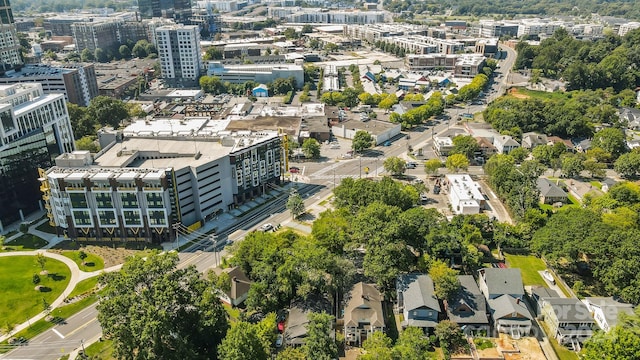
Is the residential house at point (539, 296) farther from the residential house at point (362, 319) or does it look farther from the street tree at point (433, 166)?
the street tree at point (433, 166)

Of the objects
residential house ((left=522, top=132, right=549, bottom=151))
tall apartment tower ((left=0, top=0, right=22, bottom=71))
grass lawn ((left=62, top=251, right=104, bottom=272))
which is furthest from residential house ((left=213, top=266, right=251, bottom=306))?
tall apartment tower ((left=0, top=0, right=22, bottom=71))

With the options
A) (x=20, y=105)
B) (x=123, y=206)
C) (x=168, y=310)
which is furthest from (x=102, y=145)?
(x=168, y=310)

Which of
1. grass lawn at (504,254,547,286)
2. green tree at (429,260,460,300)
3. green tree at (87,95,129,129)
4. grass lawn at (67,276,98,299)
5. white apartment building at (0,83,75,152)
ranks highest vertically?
white apartment building at (0,83,75,152)

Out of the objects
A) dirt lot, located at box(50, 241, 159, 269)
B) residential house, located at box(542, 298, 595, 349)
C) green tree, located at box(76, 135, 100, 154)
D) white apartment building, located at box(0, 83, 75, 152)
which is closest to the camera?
residential house, located at box(542, 298, 595, 349)

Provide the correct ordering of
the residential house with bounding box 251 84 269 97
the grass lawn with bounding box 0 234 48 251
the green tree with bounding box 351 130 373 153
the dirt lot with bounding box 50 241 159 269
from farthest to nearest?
the residential house with bounding box 251 84 269 97 → the green tree with bounding box 351 130 373 153 → the grass lawn with bounding box 0 234 48 251 → the dirt lot with bounding box 50 241 159 269

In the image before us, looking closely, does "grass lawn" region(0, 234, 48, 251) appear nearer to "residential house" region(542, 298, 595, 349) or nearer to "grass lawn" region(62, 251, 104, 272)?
"grass lawn" region(62, 251, 104, 272)
